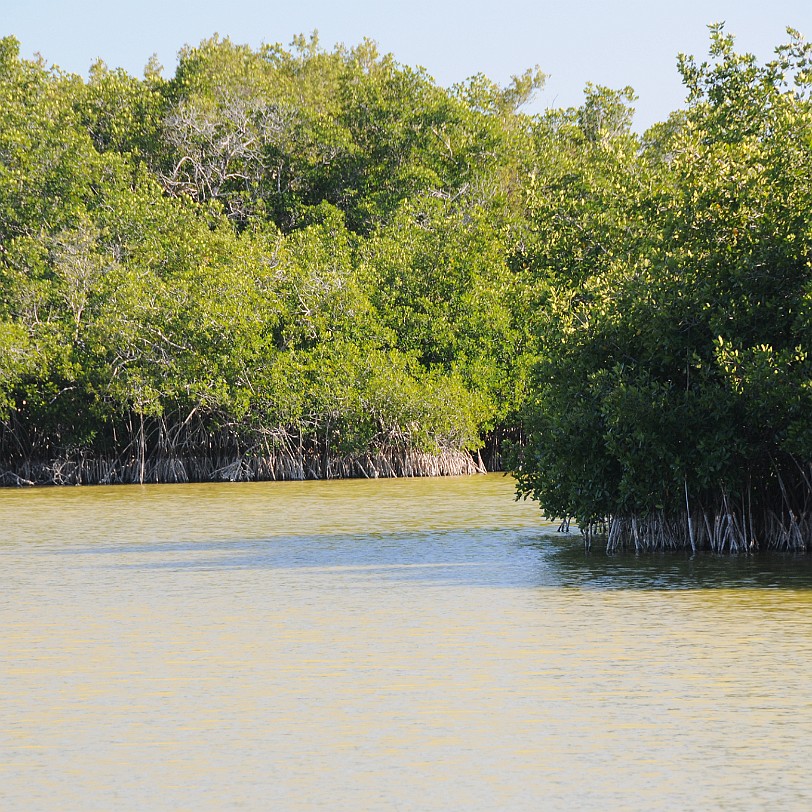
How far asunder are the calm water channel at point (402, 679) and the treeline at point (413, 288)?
119 cm

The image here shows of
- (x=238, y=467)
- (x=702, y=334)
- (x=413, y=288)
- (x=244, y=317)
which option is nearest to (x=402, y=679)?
(x=702, y=334)

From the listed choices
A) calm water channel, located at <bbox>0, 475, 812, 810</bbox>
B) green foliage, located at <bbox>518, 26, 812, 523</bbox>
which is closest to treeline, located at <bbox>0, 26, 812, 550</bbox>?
green foliage, located at <bbox>518, 26, 812, 523</bbox>

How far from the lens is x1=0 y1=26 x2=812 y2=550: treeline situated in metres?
12.9

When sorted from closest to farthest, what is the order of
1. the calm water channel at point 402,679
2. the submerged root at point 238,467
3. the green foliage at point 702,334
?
the calm water channel at point 402,679 < the green foliage at point 702,334 < the submerged root at point 238,467

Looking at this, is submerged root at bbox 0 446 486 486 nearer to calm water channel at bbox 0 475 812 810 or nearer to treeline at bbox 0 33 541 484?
treeline at bbox 0 33 541 484

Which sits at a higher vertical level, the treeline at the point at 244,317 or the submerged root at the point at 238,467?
the treeline at the point at 244,317

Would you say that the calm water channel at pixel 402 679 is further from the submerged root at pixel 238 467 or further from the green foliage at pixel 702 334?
the submerged root at pixel 238 467

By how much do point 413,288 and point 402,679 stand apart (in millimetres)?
22125

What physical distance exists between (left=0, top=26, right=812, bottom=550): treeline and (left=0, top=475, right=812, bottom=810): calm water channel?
1.19 meters

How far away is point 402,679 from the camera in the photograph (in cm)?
773

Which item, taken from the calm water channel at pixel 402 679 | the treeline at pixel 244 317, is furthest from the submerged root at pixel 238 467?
the calm water channel at pixel 402 679

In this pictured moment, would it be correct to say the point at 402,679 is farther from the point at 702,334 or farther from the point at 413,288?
the point at 413,288

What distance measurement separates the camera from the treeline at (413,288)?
12.9m

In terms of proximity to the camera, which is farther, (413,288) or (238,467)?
(413,288)
